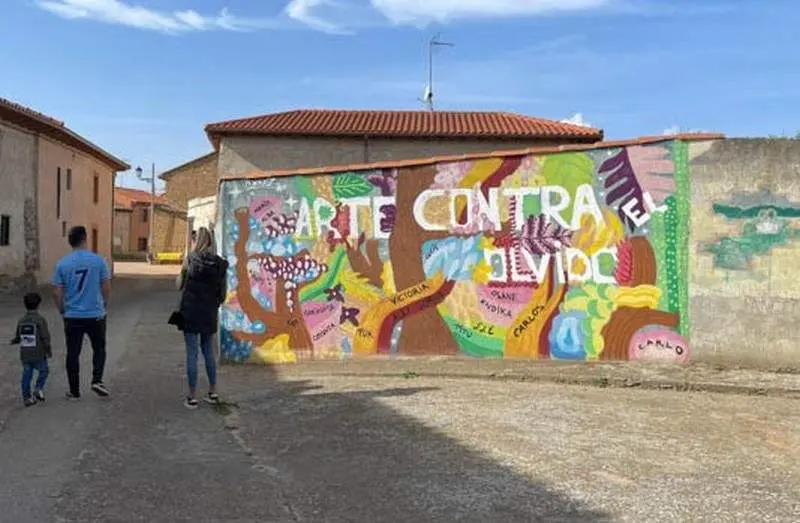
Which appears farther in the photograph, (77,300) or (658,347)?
(658,347)

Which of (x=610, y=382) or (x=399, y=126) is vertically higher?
(x=399, y=126)

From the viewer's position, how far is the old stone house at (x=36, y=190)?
23.3 meters

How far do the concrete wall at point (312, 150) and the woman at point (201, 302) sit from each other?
19.7 metres

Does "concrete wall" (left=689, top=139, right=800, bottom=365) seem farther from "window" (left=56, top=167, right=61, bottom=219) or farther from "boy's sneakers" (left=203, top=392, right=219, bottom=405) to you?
"window" (left=56, top=167, right=61, bottom=219)

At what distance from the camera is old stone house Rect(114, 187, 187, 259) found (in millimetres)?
65750

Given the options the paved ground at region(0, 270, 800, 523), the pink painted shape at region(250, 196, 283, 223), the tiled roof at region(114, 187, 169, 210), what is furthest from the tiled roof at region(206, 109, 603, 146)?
the tiled roof at region(114, 187, 169, 210)

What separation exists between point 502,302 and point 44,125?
20.3m

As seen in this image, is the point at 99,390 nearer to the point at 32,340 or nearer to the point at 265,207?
the point at 32,340

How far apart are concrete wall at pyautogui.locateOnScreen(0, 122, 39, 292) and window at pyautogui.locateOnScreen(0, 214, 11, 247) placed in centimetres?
11

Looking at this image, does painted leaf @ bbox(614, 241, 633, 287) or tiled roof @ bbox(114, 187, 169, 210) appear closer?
painted leaf @ bbox(614, 241, 633, 287)

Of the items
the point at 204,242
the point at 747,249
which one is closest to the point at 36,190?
the point at 204,242

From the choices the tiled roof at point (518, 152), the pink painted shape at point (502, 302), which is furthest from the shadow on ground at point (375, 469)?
the tiled roof at point (518, 152)

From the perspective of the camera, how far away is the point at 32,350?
288 inches

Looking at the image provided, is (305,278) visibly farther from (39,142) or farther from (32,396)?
(39,142)
